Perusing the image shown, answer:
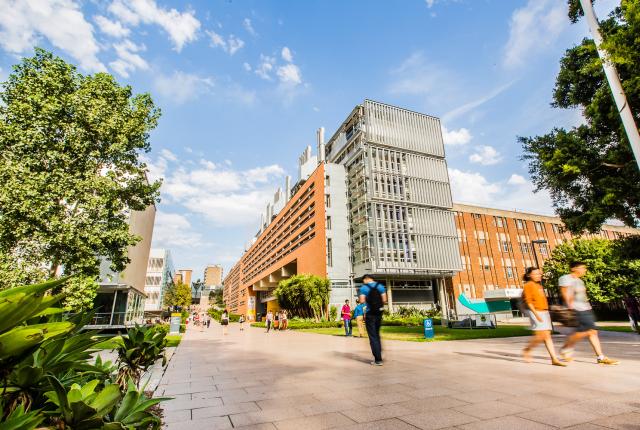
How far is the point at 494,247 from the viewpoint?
169 ft

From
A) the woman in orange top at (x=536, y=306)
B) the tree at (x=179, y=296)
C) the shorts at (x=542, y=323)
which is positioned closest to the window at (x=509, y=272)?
the woman in orange top at (x=536, y=306)

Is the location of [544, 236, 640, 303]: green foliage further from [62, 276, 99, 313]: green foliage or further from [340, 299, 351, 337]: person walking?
[62, 276, 99, 313]: green foliage

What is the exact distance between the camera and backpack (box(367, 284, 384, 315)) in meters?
7.22

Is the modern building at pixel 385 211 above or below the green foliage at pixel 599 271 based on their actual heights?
above

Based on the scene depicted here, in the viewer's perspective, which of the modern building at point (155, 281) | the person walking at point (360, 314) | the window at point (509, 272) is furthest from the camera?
the modern building at point (155, 281)

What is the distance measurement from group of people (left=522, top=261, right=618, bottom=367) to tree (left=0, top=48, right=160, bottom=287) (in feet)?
48.4

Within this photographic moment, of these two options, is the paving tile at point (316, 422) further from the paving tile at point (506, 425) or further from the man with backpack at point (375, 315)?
the man with backpack at point (375, 315)

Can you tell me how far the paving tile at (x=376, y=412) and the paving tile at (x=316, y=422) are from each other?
0.13m

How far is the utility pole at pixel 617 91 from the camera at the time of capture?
31.3 feet

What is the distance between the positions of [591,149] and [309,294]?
28397 mm

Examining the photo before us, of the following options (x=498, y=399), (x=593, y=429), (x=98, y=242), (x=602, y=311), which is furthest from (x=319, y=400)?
(x=602, y=311)

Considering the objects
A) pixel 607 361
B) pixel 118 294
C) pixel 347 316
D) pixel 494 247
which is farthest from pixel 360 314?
pixel 494 247

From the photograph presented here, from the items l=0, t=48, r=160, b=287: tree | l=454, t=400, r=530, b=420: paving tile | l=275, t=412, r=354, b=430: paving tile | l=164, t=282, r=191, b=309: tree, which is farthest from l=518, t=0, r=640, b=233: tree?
l=164, t=282, r=191, b=309: tree

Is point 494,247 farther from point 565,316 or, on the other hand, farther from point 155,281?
point 155,281
